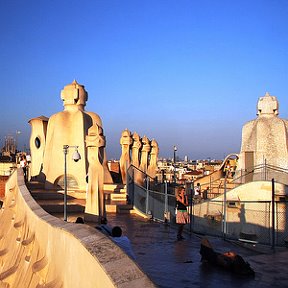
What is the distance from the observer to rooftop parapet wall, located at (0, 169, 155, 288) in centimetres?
344

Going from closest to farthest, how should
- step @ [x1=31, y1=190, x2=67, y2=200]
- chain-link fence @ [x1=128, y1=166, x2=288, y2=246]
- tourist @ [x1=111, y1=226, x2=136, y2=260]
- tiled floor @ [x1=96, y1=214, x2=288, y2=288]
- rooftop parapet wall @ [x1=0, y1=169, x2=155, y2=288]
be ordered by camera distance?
rooftop parapet wall @ [x1=0, y1=169, x2=155, y2=288] < tourist @ [x1=111, y1=226, x2=136, y2=260] < tiled floor @ [x1=96, y1=214, x2=288, y2=288] < chain-link fence @ [x1=128, y1=166, x2=288, y2=246] < step @ [x1=31, y1=190, x2=67, y2=200]

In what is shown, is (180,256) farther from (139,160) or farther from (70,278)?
(139,160)

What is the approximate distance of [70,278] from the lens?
14.8 ft

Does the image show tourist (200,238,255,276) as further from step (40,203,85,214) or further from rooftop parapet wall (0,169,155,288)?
step (40,203,85,214)

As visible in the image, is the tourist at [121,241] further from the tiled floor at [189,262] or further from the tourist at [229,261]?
the tourist at [229,261]

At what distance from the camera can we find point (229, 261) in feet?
24.6

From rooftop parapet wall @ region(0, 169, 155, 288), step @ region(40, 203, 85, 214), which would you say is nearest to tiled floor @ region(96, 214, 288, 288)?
rooftop parapet wall @ region(0, 169, 155, 288)

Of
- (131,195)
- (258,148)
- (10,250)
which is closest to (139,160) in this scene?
(258,148)

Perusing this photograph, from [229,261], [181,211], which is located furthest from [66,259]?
[181,211]

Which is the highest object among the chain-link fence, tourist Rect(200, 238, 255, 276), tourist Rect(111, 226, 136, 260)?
tourist Rect(111, 226, 136, 260)

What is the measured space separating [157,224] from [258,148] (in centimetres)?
1377

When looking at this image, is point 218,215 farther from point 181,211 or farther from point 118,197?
point 181,211

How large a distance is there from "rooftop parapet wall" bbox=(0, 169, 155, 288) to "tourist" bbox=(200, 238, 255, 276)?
121 inches

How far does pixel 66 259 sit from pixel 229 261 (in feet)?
11.9
